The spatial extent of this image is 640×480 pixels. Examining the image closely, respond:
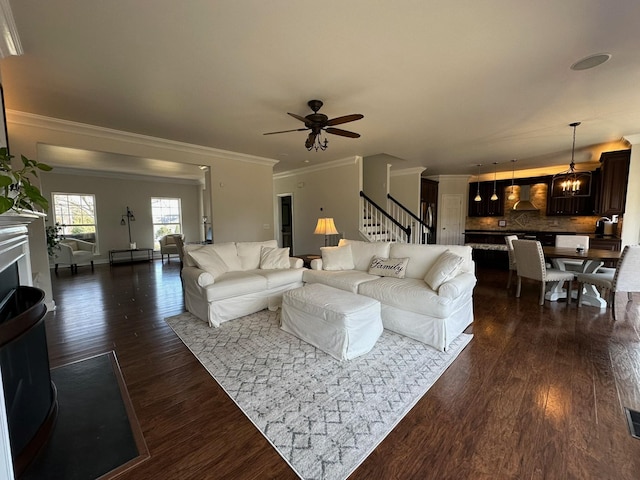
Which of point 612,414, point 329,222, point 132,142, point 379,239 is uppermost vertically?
point 132,142

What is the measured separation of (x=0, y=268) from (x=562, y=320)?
16.5 ft

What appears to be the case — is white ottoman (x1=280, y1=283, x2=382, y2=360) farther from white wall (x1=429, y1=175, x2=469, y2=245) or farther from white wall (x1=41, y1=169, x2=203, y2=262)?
white wall (x1=41, y1=169, x2=203, y2=262)

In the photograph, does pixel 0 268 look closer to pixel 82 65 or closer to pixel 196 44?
pixel 196 44

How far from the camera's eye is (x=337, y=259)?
13.5 feet

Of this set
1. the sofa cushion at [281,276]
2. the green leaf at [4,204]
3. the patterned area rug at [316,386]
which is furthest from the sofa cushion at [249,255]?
the green leaf at [4,204]

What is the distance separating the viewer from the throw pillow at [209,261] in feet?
11.6

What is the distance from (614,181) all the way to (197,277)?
7.54 meters

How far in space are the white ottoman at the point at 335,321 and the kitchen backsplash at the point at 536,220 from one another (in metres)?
7.35

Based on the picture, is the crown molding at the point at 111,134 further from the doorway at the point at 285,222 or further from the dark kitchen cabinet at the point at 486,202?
the dark kitchen cabinet at the point at 486,202

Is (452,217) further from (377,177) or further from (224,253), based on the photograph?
(224,253)

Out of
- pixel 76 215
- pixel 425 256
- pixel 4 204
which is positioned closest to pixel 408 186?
pixel 425 256

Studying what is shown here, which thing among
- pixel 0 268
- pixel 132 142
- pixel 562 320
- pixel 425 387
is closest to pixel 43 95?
pixel 132 142

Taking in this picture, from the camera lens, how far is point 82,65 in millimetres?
2438

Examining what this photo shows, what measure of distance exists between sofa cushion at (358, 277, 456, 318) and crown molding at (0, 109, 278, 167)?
4007 mm
